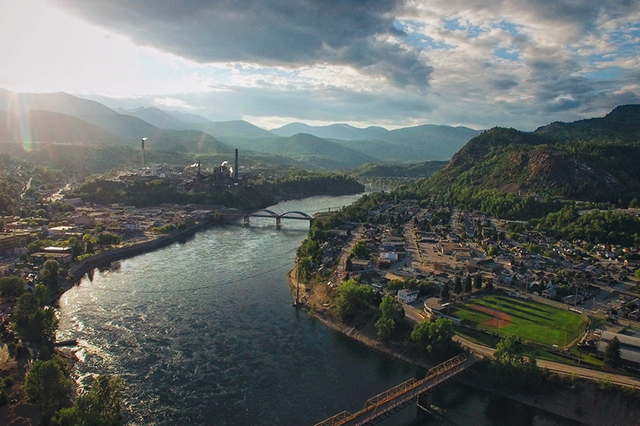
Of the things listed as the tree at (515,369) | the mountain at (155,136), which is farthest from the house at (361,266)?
the mountain at (155,136)

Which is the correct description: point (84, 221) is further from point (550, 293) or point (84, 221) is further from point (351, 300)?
point (550, 293)

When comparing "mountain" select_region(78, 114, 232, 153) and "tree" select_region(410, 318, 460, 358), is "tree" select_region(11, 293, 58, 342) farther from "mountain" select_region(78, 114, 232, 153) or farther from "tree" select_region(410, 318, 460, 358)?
"mountain" select_region(78, 114, 232, 153)

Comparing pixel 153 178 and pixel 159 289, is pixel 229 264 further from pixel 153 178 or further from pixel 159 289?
pixel 153 178

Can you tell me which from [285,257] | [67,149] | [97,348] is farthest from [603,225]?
[67,149]

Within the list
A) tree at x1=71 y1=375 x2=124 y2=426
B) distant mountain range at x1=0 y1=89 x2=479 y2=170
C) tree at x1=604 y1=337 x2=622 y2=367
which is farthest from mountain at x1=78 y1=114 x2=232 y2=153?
tree at x1=604 y1=337 x2=622 y2=367

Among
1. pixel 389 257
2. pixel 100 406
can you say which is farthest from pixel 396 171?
pixel 100 406
